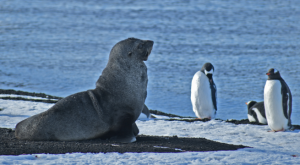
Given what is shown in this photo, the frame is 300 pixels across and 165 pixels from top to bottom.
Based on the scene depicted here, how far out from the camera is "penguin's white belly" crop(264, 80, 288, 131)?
682cm

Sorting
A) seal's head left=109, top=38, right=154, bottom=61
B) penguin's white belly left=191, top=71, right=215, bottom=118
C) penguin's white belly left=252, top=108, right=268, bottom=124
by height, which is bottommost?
penguin's white belly left=252, top=108, right=268, bottom=124

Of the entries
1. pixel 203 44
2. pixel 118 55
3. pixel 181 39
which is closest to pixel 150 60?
pixel 203 44

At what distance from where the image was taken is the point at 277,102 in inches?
271

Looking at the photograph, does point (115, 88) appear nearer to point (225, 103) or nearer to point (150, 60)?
point (225, 103)

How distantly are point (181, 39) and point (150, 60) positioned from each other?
6.27 metres

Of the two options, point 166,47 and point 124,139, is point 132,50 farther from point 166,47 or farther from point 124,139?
point 166,47

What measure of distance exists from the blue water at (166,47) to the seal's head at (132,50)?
4.89m

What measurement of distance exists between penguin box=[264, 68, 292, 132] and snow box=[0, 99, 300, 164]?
223 millimetres

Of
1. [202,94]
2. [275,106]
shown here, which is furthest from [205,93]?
[275,106]

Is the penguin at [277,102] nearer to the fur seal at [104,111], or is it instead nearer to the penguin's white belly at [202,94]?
the penguin's white belly at [202,94]

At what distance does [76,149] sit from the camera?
404cm

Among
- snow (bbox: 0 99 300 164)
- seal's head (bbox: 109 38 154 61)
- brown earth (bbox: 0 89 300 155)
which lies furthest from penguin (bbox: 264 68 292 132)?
seal's head (bbox: 109 38 154 61)

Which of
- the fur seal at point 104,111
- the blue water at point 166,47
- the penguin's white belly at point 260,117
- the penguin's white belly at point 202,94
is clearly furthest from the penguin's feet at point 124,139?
the blue water at point 166,47

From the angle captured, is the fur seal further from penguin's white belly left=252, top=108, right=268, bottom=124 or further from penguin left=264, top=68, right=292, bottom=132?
penguin's white belly left=252, top=108, right=268, bottom=124
